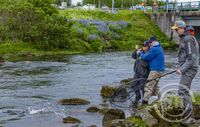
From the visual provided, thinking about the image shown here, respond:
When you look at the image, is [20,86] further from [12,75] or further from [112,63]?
[112,63]

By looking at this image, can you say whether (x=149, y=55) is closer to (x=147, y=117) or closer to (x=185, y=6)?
(x=147, y=117)

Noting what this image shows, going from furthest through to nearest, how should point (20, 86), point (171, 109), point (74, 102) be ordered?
point (20, 86)
point (74, 102)
point (171, 109)

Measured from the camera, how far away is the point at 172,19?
65062mm

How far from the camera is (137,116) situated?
41.3 feet

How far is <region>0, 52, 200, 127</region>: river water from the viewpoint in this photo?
14.8 m

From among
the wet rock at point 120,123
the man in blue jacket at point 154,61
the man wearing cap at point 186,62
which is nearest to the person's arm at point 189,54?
the man wearing cap at point 186,62

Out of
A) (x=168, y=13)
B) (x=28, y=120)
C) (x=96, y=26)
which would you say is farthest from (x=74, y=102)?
(x=168, y=13)

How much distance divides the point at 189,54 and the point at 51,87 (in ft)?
A: 37.7

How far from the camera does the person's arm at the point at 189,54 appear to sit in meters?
11.3

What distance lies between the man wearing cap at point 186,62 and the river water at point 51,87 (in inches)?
124

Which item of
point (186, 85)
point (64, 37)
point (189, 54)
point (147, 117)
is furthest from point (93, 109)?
point (64, 37)

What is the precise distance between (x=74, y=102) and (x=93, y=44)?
1266 inches

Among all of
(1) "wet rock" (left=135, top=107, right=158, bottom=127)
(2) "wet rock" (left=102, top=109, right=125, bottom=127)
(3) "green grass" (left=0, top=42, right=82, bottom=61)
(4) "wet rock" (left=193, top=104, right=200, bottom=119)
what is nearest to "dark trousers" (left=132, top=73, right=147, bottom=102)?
(2) "wet rock" (left=102, top=109, right=125, bottom=127)

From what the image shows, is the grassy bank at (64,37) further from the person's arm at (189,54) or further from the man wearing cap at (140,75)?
the person's arm at (189,54)
